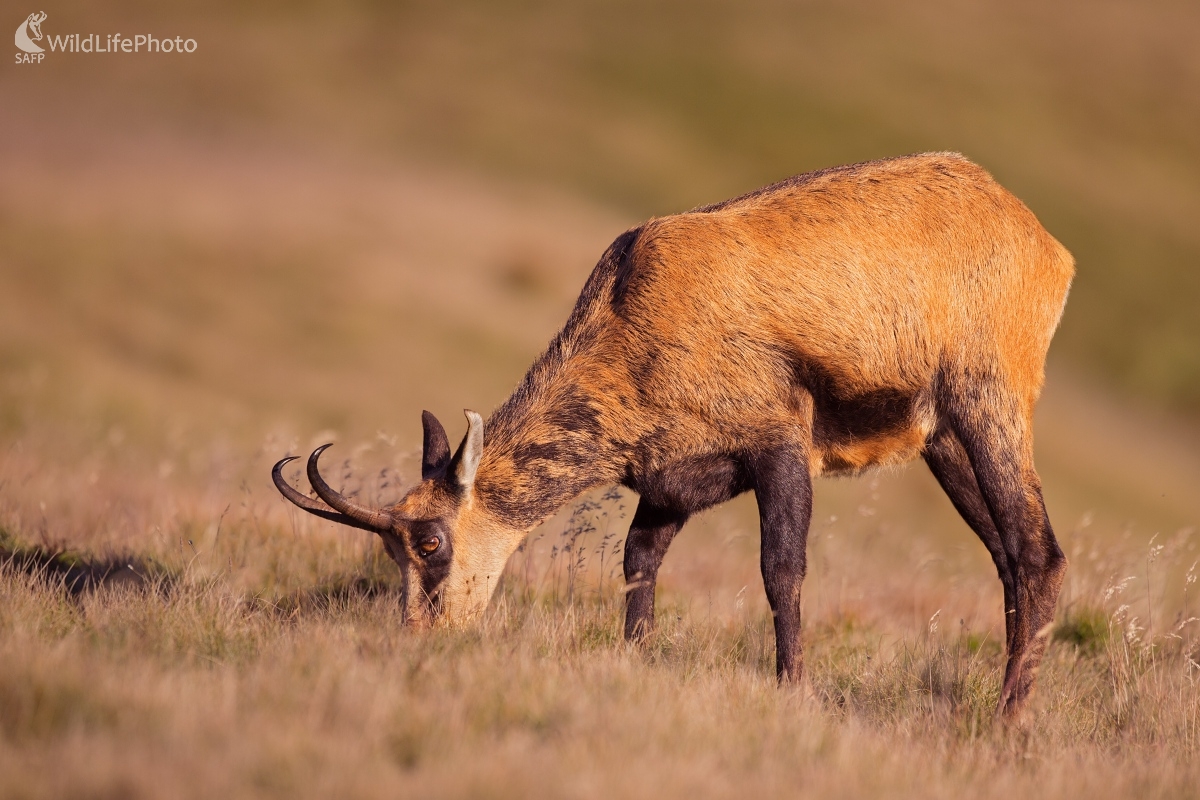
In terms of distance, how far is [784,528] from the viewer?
253 inches

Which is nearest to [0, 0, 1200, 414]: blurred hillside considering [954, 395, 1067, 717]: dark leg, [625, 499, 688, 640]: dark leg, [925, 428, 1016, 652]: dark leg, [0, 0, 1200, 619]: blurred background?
[0, 0, 1200, 619]: blurred background

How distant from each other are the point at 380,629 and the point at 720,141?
4266 centimetres

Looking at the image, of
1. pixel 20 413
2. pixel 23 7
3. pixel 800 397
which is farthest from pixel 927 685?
pixel 23 7

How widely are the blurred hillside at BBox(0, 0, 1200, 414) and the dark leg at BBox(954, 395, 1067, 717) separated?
30.3 meters

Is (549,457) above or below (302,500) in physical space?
above

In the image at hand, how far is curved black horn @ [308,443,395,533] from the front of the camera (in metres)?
6.00

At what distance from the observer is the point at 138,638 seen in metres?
5.38

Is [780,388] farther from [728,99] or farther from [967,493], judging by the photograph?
[728,99]

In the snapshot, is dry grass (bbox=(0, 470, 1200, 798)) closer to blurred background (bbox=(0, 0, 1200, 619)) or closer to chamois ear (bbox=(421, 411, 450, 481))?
chamois ear (bbox=(421, 411, 450, 481))

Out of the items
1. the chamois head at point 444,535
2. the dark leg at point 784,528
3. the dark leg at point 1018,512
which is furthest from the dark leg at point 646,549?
the dark leg at point 1018,512

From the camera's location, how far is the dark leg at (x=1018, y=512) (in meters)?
6.54

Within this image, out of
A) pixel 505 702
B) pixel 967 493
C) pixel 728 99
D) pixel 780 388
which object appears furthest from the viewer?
pixel 728 99

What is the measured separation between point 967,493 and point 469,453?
10.1 ft

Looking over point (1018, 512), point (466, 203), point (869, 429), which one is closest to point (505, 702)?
point (869, 429)
